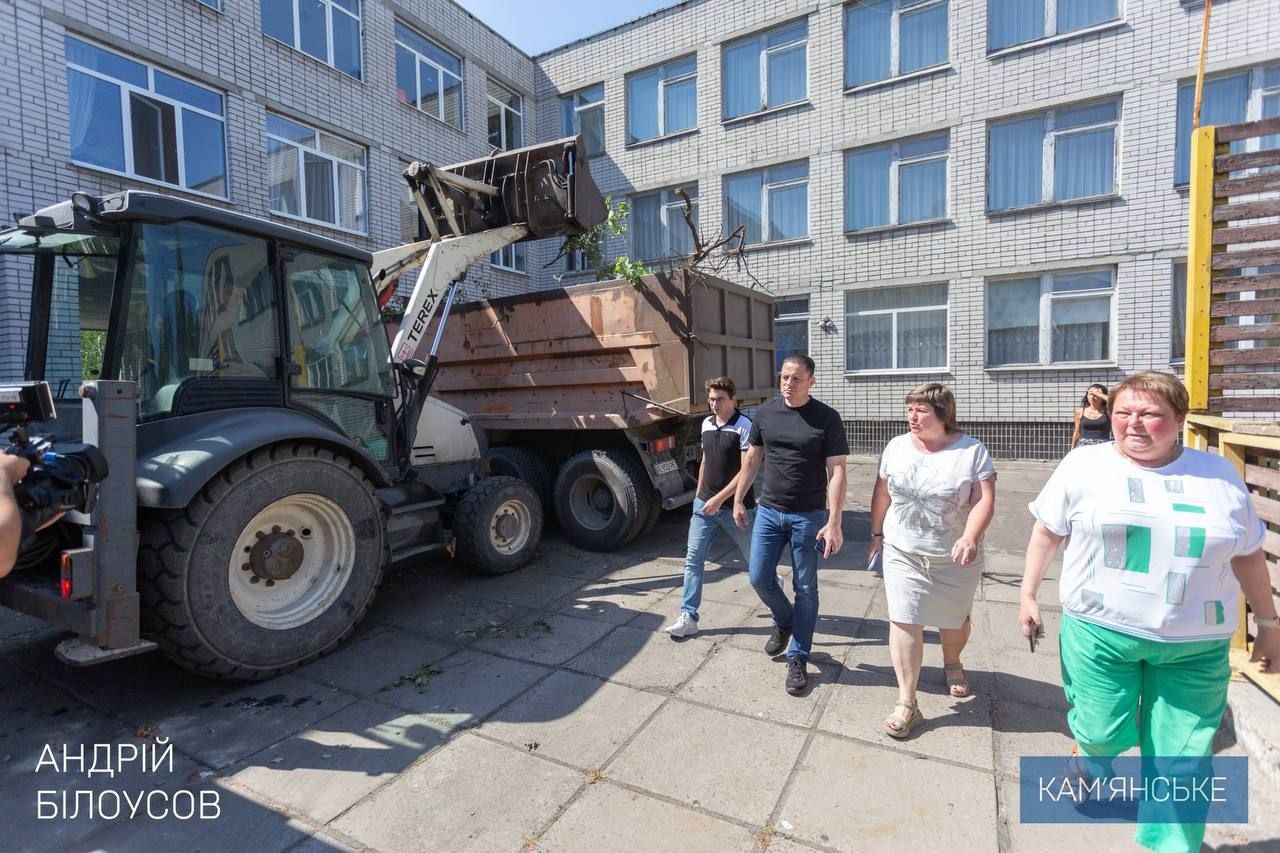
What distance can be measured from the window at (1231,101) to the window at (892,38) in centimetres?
374

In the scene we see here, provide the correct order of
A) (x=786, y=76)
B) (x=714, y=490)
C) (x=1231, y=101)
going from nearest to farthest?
1. (x=714, y=490)
2. (x=1231, y=101)
3. (x=786, y=76)

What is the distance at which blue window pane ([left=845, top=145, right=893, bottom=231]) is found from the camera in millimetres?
12031

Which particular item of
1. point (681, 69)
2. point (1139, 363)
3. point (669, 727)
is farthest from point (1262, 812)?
Result: point (681, 69)

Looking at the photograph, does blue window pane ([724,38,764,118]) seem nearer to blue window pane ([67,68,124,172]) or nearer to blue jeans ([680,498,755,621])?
blue window pane ([67,68,124,172])

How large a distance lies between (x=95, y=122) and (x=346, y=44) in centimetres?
464

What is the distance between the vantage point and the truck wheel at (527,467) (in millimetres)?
6355

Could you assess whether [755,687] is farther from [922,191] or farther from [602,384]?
[922,191]

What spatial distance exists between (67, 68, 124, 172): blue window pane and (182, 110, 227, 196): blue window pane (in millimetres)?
789

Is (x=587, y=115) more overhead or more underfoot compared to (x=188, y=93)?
more overhead

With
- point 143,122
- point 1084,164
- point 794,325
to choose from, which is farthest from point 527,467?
point 1084,164

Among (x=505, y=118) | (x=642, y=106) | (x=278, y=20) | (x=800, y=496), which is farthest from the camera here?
(x=505, y=118)

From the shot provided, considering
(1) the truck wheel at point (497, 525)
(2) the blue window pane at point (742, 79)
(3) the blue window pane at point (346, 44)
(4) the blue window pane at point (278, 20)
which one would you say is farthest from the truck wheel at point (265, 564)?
(2) the blue window pane at point (742, 79)

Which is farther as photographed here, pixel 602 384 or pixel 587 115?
pixel 587 115

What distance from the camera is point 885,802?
239cm
